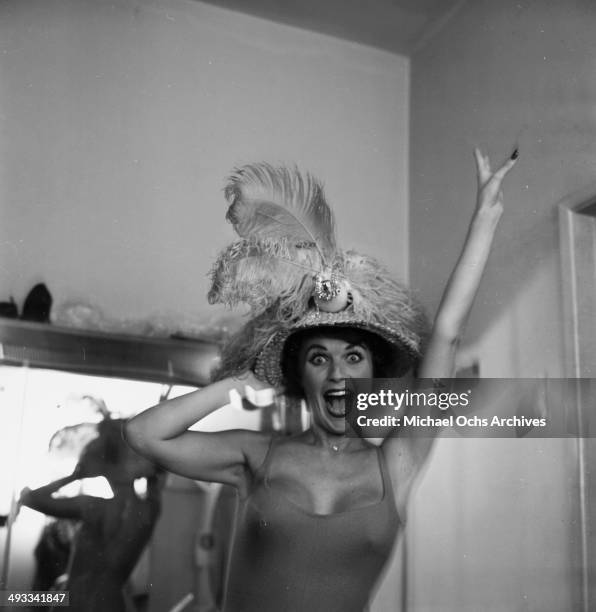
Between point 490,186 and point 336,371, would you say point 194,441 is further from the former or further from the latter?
point 490,186

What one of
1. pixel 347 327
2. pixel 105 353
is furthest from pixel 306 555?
pixel 105 353

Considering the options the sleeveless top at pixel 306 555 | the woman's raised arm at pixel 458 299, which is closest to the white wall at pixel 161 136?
the woman's raised arm at pixel 458 299

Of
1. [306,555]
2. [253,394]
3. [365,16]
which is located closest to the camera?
[306,555]

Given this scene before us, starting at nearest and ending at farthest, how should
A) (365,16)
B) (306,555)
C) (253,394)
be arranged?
(306,555), (253,394), (365,16)

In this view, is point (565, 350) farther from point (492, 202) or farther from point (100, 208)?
point (100, 208)

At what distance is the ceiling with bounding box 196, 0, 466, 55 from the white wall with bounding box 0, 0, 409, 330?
0.07 ft

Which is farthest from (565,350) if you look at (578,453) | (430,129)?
(430,129)

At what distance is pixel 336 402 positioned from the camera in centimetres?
94

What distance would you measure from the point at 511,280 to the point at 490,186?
14cm

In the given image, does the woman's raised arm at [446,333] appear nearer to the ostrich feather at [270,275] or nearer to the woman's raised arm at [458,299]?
the woman's raised arm at [458,299]

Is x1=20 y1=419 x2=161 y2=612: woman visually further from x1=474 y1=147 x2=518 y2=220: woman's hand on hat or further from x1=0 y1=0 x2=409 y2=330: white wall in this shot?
x1=474 y1=147 x2=518 y2=220: woman's hand on hat

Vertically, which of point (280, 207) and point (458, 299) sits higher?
point (280, 207)

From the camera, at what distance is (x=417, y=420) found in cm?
95

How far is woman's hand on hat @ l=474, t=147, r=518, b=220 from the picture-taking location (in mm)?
988
